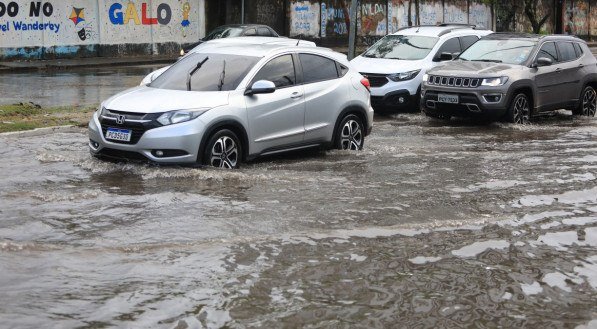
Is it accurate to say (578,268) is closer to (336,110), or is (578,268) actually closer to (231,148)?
(231,148)

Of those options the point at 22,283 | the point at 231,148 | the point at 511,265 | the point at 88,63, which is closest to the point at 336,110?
the point at 231,148

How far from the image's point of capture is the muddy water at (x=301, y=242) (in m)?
6.00

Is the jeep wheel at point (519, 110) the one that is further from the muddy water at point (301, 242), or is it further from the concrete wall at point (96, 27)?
the concrete wall at point (96, 27)

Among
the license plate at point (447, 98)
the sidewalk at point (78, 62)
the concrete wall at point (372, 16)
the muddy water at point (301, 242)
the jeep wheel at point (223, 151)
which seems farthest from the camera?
the concrete wall at point (372, 16)

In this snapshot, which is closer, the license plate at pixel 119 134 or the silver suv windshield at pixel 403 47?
the license plate at pixel 119 134

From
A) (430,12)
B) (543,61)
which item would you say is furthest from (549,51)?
(430,12)

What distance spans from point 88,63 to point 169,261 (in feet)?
85.8

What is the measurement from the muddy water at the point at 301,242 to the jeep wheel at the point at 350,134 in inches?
10.2

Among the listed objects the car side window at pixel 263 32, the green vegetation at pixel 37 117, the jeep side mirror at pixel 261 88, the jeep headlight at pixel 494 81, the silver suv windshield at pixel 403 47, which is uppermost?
the car side window at pixel 263 32

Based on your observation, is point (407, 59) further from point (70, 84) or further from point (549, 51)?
point (70, 84)

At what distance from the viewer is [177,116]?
1051 centimetres

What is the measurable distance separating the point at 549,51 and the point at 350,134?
20.6 feet

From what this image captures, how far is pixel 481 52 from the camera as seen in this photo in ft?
57.2

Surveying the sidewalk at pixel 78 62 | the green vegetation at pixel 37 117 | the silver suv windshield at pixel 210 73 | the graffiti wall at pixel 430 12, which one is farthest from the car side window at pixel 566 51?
the graffiti wall at pixel 430 12
